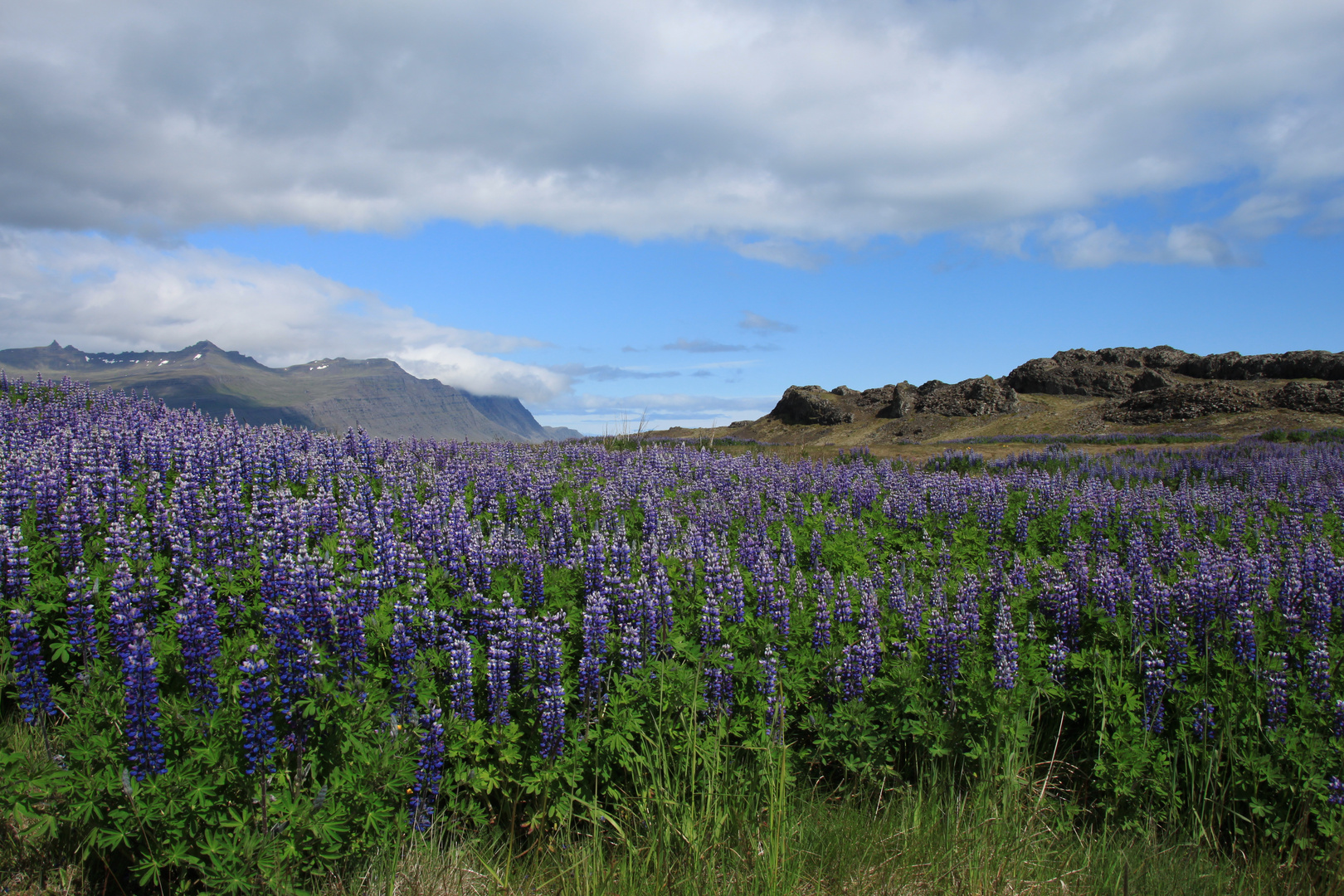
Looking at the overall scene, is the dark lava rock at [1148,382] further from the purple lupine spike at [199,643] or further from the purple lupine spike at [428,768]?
the purple lupine spike at [199,643]

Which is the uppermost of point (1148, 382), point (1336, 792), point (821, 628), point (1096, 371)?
point (1096, 371)

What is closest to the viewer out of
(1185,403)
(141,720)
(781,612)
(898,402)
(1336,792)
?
(141,720)

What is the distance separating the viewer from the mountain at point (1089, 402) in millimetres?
32656

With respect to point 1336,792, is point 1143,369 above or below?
above

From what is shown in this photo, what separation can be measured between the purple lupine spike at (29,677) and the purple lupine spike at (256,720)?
1.72m

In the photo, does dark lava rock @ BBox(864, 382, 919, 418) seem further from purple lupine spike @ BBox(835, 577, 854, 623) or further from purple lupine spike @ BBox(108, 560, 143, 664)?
purple lupine spike @ BBox(108, 560, 143, 664)

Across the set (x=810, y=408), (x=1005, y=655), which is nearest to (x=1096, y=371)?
(x=810, y=408)

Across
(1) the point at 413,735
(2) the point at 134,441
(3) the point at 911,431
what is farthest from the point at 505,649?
(3) the point at 911,431

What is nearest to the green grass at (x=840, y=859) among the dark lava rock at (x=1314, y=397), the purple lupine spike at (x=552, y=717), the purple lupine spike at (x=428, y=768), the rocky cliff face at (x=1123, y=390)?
the purple lupine spike at (x=428, y=768)

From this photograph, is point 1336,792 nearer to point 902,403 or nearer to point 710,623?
point 710,623

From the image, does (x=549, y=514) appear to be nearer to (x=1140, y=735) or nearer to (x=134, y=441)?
(x=134, y=441)

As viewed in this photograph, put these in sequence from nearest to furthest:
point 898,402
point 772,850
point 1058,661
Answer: point 772,850 < point 1058,661 < point 898,402

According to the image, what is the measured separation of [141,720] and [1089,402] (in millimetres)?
45951

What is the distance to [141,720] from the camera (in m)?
3.70
